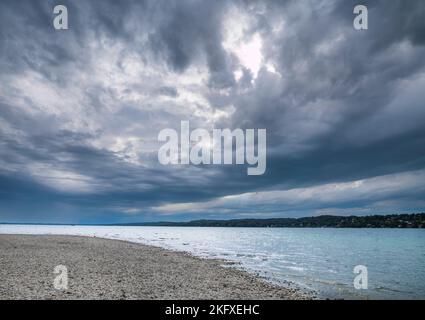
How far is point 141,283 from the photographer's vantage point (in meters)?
21.0

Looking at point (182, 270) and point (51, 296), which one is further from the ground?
point (51, 296)

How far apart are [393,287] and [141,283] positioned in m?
22.0

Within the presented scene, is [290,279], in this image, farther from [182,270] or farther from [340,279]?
[182,270]

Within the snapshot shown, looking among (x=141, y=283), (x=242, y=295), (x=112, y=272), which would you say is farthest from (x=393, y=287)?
(x=112, y=272)
